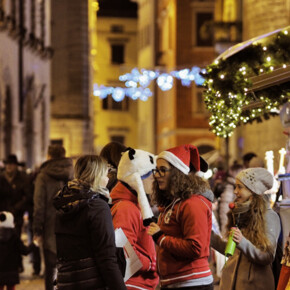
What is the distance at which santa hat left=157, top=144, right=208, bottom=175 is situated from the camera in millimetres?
7070

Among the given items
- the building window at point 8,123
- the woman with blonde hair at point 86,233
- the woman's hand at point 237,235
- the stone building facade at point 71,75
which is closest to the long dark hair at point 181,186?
the woman with blonde hair at point 86,233

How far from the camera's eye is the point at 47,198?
12.2 m

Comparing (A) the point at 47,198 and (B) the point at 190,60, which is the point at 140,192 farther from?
(B) the point at 190,60

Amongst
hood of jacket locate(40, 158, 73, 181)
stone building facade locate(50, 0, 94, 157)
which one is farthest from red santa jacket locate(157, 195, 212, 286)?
Result: stone building facade locate(50, 0, 94, 157)

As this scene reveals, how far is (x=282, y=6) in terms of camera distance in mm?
19469

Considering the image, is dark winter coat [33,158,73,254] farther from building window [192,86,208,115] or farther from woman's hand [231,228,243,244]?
building window [192,86,208,115]

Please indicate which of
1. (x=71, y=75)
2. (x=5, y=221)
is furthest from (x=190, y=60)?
(x=5, y=221)

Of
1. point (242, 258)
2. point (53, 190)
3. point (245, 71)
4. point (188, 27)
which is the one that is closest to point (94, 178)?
point (242, 258)

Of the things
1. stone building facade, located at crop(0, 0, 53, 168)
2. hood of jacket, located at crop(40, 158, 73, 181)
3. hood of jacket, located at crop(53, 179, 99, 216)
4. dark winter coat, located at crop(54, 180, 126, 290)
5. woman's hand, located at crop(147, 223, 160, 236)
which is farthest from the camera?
stone building facade, located at crop(0, 0, 53, 168)

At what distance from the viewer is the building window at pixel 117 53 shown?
2908 inches

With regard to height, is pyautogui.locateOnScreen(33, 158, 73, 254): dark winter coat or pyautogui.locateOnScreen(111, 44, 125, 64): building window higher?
pyautogui.locateOnScreen(111, 44, 125, 64): building window

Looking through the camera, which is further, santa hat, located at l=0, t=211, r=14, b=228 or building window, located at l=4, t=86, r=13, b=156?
building window, located at l=4, t=86, r=13, b=156

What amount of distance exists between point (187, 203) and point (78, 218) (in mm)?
739

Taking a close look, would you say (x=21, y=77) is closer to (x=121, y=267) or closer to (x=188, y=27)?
(x=188, y=27)
